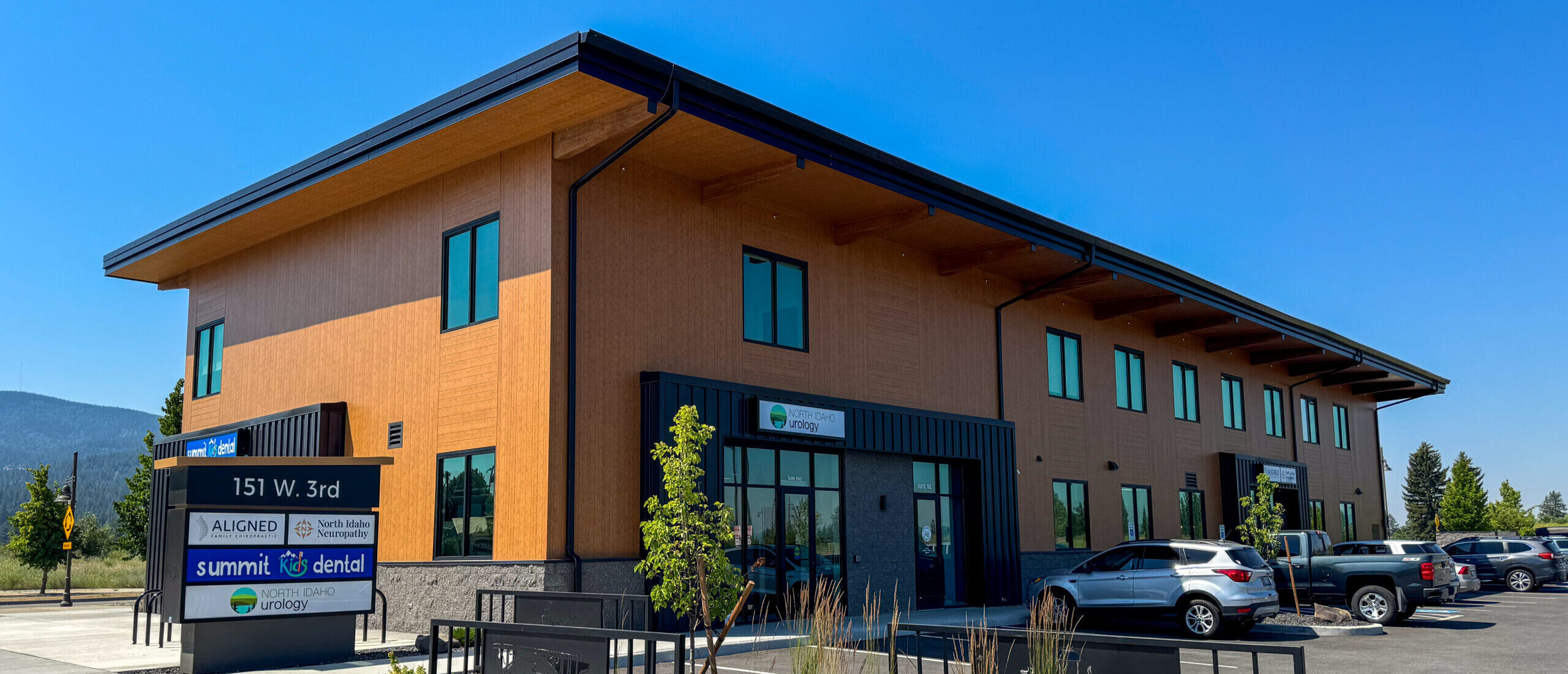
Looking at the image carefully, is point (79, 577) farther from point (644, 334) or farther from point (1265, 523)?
point (1265, 523)

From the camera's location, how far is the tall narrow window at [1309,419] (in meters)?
37.5

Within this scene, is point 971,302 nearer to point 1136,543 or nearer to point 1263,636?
point 1136,543

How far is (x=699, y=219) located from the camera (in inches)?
722

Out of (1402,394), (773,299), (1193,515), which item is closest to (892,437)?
(773,299)

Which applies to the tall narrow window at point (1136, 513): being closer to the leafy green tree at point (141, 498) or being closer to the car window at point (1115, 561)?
the car window at point (1115, 561)

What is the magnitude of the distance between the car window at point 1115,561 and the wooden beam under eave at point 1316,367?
67.8ft

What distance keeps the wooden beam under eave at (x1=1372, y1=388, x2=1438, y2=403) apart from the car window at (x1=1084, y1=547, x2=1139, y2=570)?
29.5m

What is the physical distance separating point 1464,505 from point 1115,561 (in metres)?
64.8

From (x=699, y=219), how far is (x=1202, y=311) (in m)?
15.7

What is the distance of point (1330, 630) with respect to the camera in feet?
59.5

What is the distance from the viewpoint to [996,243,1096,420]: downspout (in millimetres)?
23859

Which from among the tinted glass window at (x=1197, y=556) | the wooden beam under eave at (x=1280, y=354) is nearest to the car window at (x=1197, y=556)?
the tinted glass window at (x=1197, y=556)

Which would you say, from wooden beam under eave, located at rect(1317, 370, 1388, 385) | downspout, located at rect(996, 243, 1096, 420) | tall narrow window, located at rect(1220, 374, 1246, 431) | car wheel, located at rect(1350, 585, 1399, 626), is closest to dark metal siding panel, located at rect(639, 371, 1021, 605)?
downspout, located at rect(996, 243, 1096, 420)

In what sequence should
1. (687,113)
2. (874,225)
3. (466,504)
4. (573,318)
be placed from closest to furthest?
(687,113) → (573,318) → (466,504) → (874,225)
